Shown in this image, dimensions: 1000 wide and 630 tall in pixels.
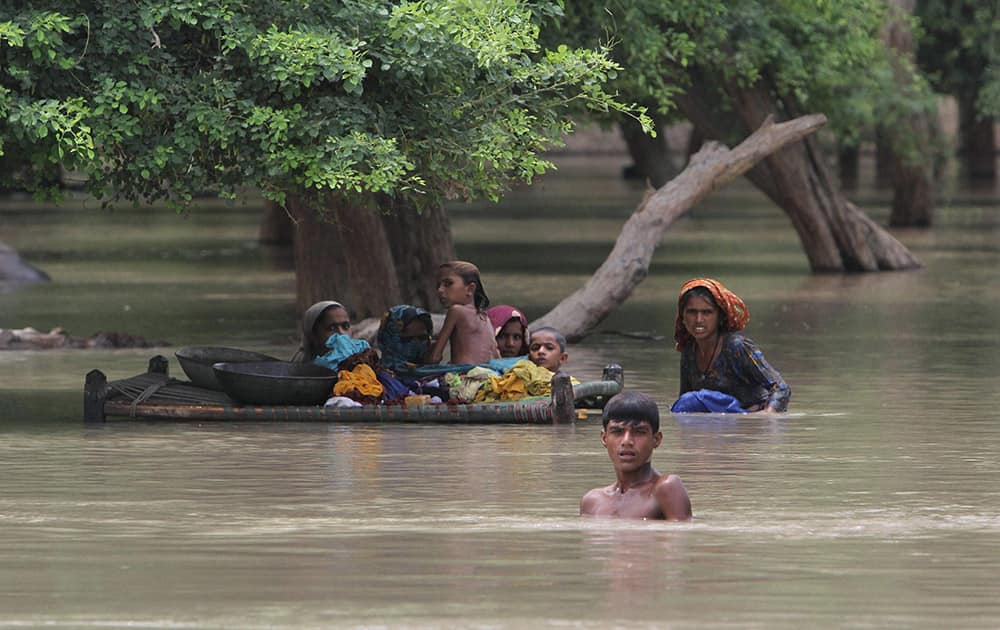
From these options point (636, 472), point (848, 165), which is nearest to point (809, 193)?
point (636, 472)

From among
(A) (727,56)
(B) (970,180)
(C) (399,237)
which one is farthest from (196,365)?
(B) (970,180)

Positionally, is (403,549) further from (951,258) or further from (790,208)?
(951,258)

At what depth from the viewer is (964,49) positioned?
51594 mm

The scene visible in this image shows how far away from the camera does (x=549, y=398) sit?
1497 cm

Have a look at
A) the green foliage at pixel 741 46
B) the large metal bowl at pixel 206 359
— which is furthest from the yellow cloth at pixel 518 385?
the green foliage at pixel 741 46

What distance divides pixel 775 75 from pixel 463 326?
1324cm

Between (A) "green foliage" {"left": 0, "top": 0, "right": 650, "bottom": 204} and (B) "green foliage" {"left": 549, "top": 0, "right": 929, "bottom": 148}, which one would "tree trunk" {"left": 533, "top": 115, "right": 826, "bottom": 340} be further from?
(A) "green foliage" {"left": 0, "top": 0, "right": 650, "bottom": 204}

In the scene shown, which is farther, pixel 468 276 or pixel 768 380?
pixel 468 276

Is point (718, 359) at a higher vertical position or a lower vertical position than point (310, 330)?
lower

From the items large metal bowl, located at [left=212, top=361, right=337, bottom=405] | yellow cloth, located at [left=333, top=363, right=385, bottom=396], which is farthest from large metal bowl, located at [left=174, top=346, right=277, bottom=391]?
yellow cloth, located at [left=333, top=363, right=385, bottom=396]

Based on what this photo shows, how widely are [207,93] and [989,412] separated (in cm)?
550

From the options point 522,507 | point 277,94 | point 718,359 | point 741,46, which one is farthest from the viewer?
point 741,46

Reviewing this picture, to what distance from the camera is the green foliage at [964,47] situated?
146 feet

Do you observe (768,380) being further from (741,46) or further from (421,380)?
(741,46)
